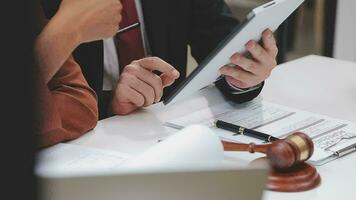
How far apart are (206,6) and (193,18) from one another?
0.18 ft

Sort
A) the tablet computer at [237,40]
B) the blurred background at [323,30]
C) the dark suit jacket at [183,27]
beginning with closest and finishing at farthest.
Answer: the tablet computer at [237,40]
the dark suit jacket at [183,27]
the blurred background at [323,30]

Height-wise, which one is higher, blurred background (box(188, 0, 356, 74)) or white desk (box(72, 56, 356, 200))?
white desk (box(72, 56, 356, 200))

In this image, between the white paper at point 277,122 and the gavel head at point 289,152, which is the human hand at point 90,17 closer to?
the white paper at point 277,122

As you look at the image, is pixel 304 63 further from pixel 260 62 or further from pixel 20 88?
pixel 20 88

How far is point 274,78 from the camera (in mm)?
1423

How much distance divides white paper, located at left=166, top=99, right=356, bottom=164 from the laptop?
658 millimetres

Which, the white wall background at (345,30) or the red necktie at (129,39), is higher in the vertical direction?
the red necktie at (129,39)

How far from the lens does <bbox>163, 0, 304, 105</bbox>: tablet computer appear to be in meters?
0.94

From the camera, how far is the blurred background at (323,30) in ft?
9.35

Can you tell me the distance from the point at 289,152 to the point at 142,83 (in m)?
0.44

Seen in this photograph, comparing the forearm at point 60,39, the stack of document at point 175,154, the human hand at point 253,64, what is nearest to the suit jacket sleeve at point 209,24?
the human hand at point 253,64

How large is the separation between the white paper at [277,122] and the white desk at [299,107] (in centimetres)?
3

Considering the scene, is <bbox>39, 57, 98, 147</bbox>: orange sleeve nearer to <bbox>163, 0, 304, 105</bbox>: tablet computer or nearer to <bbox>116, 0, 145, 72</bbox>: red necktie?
<bbox>163, 0, 304, 105</bbox>: tablet computer

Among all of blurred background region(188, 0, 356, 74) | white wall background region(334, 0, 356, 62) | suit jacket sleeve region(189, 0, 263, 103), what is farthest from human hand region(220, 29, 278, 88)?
white wall background region(334, 0, 356, 62)
